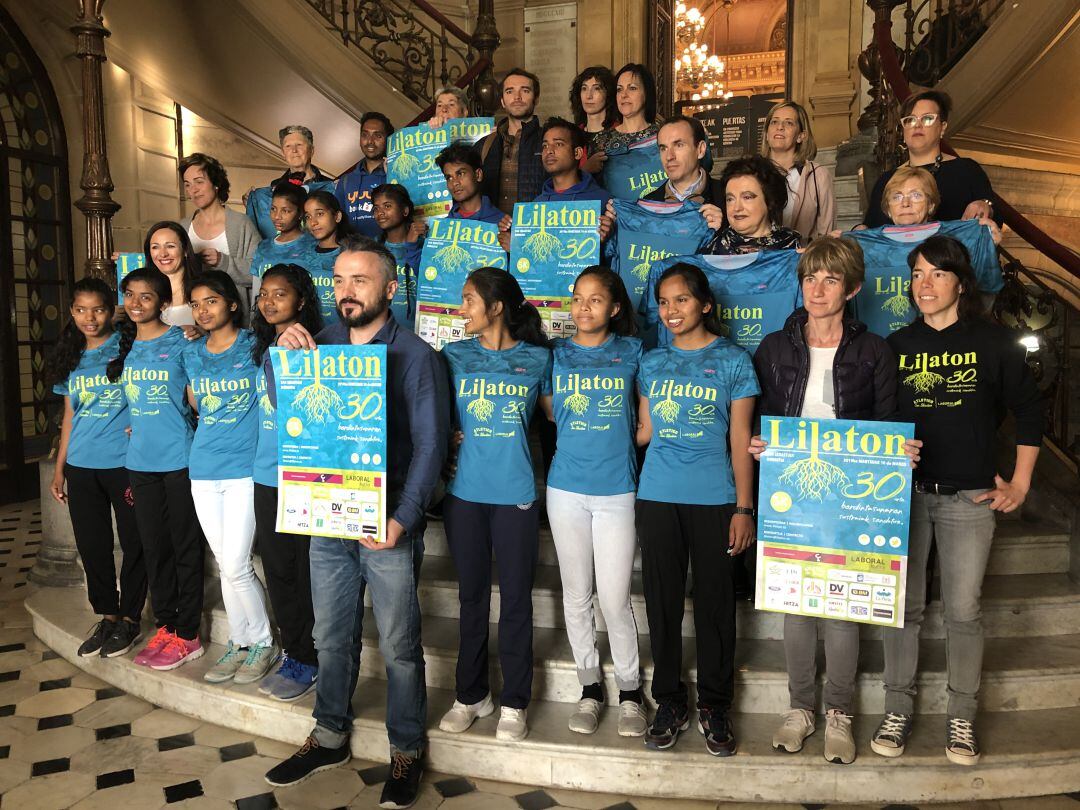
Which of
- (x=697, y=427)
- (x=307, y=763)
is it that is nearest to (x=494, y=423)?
(x=697, y=427)

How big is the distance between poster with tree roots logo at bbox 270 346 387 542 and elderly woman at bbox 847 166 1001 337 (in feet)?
6.04

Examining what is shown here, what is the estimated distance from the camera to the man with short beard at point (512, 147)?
4.39 m

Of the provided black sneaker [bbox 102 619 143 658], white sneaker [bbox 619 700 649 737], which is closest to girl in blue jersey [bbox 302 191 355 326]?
black sneaker [bbox 102 619 143 658]

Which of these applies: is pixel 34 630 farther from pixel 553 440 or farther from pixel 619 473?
pixel 619 473

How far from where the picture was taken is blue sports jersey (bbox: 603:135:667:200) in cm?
424

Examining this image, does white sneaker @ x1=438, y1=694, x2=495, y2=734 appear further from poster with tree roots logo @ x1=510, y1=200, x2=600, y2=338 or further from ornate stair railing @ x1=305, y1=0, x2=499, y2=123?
ornate stair railing @ x1=305, y1=0, x2=499, y2=123

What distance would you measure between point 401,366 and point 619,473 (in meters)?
0.81

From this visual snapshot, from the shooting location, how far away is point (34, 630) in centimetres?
446

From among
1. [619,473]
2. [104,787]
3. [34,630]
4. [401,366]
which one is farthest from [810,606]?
[34,630]

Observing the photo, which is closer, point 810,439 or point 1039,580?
point 810,439

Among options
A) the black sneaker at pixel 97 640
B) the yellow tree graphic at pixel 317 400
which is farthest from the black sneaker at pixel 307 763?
the black sneaker at pixel 97 640

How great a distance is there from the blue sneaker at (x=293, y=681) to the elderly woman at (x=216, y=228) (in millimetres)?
1953

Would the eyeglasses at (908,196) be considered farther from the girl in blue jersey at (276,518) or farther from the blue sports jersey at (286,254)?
the blue sports jersey at (286,254)

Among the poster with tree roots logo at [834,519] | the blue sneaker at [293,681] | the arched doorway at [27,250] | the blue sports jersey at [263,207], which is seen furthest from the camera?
the arched doorway at [27,250]
